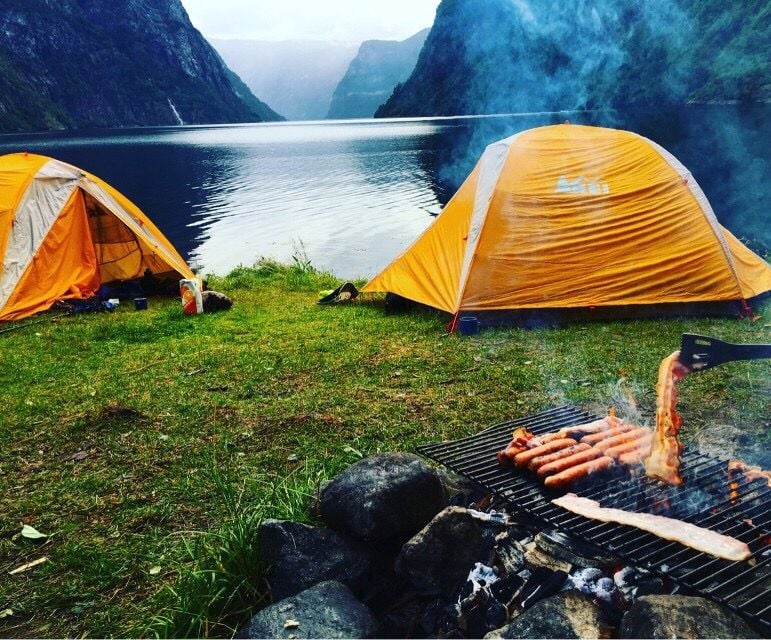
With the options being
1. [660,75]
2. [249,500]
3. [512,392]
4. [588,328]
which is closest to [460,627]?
[249,500]

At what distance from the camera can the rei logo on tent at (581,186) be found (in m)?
9.74

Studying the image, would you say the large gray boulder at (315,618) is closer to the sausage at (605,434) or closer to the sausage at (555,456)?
the sausage at (555,456)

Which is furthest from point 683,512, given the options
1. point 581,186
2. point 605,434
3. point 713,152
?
point 713,152

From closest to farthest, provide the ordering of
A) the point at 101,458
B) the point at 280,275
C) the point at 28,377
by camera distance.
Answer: the point at 101,458 < the point at 28,377 < the point at 280,275


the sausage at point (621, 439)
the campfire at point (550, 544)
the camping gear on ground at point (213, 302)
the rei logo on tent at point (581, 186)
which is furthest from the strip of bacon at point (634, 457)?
the camping gear on ground at point (213, 302)

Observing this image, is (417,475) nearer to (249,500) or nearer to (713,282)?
(249,500)

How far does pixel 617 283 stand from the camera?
378 inches

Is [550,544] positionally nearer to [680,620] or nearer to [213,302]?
[680,620]

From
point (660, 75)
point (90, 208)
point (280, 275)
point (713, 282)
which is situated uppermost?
point (660, 75)

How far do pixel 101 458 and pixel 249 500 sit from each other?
200cm

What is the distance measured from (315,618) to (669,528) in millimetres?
1935

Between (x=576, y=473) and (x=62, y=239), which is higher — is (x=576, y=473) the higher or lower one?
the lower one

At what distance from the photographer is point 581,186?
9.77m

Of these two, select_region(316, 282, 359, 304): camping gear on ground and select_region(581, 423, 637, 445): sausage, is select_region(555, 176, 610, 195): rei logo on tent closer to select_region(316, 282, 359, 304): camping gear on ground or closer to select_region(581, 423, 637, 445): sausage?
select_region(316, 282, 359, 304): camping gear on ground
